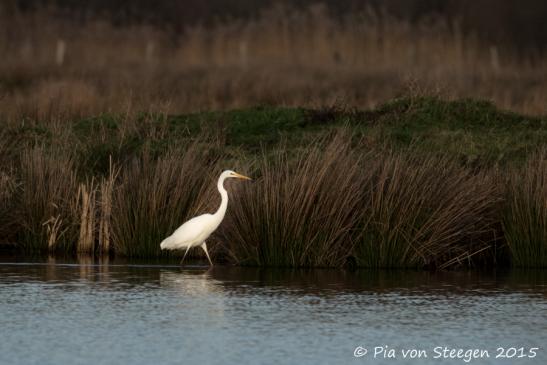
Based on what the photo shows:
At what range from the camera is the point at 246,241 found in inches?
543

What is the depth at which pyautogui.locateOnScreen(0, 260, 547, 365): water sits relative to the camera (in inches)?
379

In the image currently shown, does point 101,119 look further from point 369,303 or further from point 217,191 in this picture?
point 369,303

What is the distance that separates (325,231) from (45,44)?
52.3ft

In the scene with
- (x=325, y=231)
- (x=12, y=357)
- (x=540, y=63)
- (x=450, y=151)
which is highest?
(x=540, y=63)

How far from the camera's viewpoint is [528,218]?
44.6 ft

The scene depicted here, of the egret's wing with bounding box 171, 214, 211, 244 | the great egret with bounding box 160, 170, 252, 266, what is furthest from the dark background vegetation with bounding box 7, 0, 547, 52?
the egret's wing with bounding box 171, 214, 211, 244

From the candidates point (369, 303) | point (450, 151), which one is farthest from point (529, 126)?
point (369, 303)

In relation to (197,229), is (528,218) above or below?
above

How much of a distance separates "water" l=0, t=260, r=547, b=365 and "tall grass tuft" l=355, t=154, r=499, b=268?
28cm

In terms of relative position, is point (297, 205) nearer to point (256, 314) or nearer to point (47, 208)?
point (256, 314)

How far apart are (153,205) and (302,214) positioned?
1739 millimetres

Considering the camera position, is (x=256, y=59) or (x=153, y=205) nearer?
(x=153, y=205)

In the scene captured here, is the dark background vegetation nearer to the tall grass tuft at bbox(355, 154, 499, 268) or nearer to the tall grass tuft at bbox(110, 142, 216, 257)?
the tall grass tuft at bbox(110, 142, 216, 257)

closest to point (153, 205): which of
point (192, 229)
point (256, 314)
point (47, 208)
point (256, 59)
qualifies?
point (192, 229)
